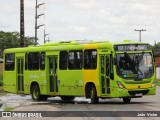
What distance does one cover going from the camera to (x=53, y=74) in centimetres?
2831

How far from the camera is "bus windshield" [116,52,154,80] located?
24.2 m

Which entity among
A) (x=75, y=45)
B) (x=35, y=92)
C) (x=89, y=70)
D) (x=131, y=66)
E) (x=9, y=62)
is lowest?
(x=35, y=92)

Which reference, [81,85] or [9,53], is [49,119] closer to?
[81,85]

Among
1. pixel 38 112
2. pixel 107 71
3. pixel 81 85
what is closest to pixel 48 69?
pixel 81 85

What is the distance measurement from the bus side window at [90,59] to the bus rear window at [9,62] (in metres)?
7.81

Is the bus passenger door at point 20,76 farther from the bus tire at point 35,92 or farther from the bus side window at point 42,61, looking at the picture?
the bus side window at point 42,61

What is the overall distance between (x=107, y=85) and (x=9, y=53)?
9.87 m

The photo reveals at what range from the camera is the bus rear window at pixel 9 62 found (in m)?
32.3

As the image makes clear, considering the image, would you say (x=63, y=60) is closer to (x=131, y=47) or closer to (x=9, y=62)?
(x=131, y=47)

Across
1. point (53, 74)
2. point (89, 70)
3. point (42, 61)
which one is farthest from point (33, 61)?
point (89, 70)

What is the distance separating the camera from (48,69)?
28656 mm

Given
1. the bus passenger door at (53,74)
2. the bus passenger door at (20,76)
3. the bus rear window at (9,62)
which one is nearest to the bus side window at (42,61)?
the bus passenger door at (53,74)

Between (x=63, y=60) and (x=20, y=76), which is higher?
(x=63, y=60)

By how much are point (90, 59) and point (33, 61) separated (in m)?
5.59
